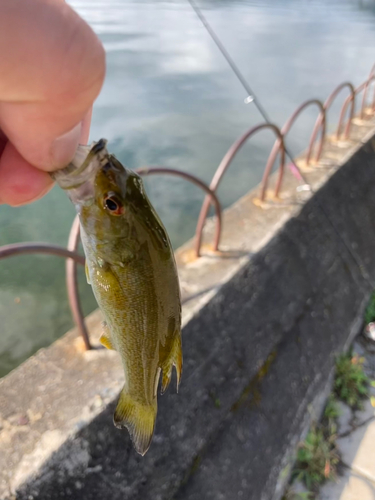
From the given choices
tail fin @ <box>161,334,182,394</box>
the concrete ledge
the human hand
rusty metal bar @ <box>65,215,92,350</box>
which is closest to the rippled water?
the concrete ledge

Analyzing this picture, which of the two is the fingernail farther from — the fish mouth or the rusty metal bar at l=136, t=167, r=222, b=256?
the rusty metal bar at l=136, t=167, r=222, b=256

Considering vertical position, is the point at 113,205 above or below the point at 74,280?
above

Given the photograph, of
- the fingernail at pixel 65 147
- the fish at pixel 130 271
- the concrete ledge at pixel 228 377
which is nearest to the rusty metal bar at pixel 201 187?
the concrete ledge at pixel 228 377

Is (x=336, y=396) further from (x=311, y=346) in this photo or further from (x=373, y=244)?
(x=373, y=244)

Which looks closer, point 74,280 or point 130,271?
point 130,271

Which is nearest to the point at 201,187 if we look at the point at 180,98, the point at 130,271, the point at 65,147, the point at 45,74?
the point at 130,271

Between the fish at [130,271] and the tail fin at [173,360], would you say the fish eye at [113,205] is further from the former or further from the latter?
the tail fin at [173,360]

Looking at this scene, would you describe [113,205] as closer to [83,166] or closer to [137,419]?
[83,166]
